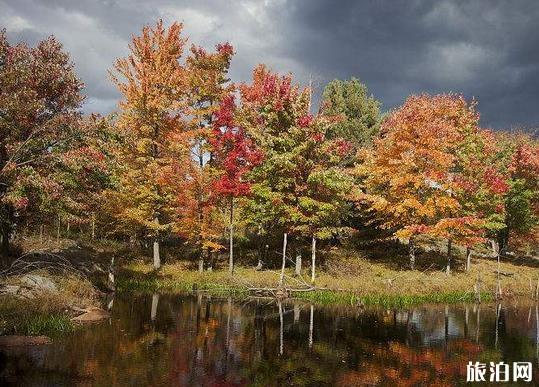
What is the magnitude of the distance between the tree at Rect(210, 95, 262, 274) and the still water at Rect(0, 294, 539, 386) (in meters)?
9.45

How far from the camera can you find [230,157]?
34469mm

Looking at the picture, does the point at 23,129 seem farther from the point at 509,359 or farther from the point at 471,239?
the point at 471,239

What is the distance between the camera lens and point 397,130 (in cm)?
3616

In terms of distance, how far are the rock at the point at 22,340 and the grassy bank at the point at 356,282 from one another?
1481 cm

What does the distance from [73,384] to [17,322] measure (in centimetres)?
654

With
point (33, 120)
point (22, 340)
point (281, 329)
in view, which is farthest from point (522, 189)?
point (22, 340)

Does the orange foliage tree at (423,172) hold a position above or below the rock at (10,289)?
above

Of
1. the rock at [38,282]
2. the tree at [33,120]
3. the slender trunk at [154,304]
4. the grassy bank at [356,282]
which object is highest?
the tree at [33,120]

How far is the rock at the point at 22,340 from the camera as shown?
16438mm

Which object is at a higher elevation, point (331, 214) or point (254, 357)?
point (331, 214)

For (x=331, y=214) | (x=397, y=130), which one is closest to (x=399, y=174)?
(x=397, y=130)

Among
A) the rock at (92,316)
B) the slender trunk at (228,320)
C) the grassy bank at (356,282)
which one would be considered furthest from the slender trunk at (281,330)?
the rock at (92,316)

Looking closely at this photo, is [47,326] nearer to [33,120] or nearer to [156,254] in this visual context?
[33,120]

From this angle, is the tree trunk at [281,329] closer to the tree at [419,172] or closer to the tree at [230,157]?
the tree at [230,157]
